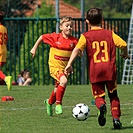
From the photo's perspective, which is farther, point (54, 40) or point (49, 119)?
point (54, 40)

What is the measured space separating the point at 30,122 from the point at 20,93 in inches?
230

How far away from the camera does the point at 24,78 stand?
70.2 ft

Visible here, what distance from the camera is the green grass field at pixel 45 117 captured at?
955cm

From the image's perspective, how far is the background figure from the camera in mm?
21297

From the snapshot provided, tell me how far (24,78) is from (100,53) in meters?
11.9

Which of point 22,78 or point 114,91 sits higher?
point 114,91

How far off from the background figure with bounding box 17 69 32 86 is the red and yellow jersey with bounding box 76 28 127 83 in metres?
11.7

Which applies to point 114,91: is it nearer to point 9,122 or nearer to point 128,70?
point 9,122

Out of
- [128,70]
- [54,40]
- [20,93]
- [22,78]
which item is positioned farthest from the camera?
[128,70]

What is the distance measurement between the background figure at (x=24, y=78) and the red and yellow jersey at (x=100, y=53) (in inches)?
460

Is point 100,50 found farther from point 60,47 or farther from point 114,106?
point 60,47

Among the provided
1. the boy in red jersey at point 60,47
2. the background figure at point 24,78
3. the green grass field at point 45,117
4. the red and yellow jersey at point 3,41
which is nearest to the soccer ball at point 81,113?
the green grass field at point 45,117

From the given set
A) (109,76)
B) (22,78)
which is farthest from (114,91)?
(22,78)

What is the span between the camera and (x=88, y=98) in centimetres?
1489
